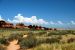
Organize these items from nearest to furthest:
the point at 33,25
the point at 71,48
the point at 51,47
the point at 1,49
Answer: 1. the point at 71,48
2. the point at 51,47
3. the point at 1,49
4. the point at 33,25

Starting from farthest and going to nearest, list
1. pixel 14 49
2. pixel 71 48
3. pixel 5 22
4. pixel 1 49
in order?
pixel 5 22 < pixel 14 49 < pixel 1 49 < pixel 71 48

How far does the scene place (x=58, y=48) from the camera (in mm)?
20266

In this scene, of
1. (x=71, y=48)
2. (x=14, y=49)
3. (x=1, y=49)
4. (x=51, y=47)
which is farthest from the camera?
(x=14, y=49)

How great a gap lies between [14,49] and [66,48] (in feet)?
25.1

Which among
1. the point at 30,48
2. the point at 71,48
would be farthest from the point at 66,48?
the point at 30,48

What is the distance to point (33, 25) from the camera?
437ft

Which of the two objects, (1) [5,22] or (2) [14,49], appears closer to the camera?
(2) [14,49]

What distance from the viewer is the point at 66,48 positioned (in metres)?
19.8

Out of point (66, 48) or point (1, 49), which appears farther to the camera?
point (1, 49)

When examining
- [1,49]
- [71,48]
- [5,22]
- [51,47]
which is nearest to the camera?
[71,48]

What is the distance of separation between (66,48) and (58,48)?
0.84 meters

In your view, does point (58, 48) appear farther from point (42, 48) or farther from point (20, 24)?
point (20, 24)

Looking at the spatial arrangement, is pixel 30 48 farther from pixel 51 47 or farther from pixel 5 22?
pixel 5 22

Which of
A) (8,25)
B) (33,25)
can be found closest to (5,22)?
(8,25)
